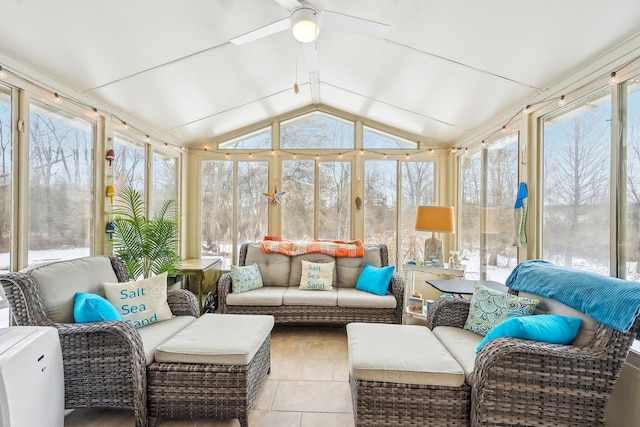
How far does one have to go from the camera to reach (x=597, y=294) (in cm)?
172

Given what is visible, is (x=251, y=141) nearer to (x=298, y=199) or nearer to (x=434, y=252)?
(x=298, y=199)

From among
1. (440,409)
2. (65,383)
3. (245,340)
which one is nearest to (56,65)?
(65,383)

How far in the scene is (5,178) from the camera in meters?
2.35

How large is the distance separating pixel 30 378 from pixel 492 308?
2.59 meters

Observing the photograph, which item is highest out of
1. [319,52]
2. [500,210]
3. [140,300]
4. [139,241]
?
[319,52]

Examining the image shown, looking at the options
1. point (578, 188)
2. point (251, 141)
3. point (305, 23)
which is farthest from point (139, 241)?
point (578, 188)

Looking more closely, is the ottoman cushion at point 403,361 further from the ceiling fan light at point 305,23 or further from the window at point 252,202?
the window at point 252,202

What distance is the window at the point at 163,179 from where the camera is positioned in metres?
4.43

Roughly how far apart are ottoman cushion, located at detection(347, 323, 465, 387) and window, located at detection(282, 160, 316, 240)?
10.4 ft

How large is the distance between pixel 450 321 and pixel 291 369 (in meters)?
1.31

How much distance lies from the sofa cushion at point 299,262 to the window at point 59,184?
2.10 m

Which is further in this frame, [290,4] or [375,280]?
[375,280]

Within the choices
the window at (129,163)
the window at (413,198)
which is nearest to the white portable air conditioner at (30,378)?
the window at (129,163)

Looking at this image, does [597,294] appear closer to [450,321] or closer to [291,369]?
[450,321]
